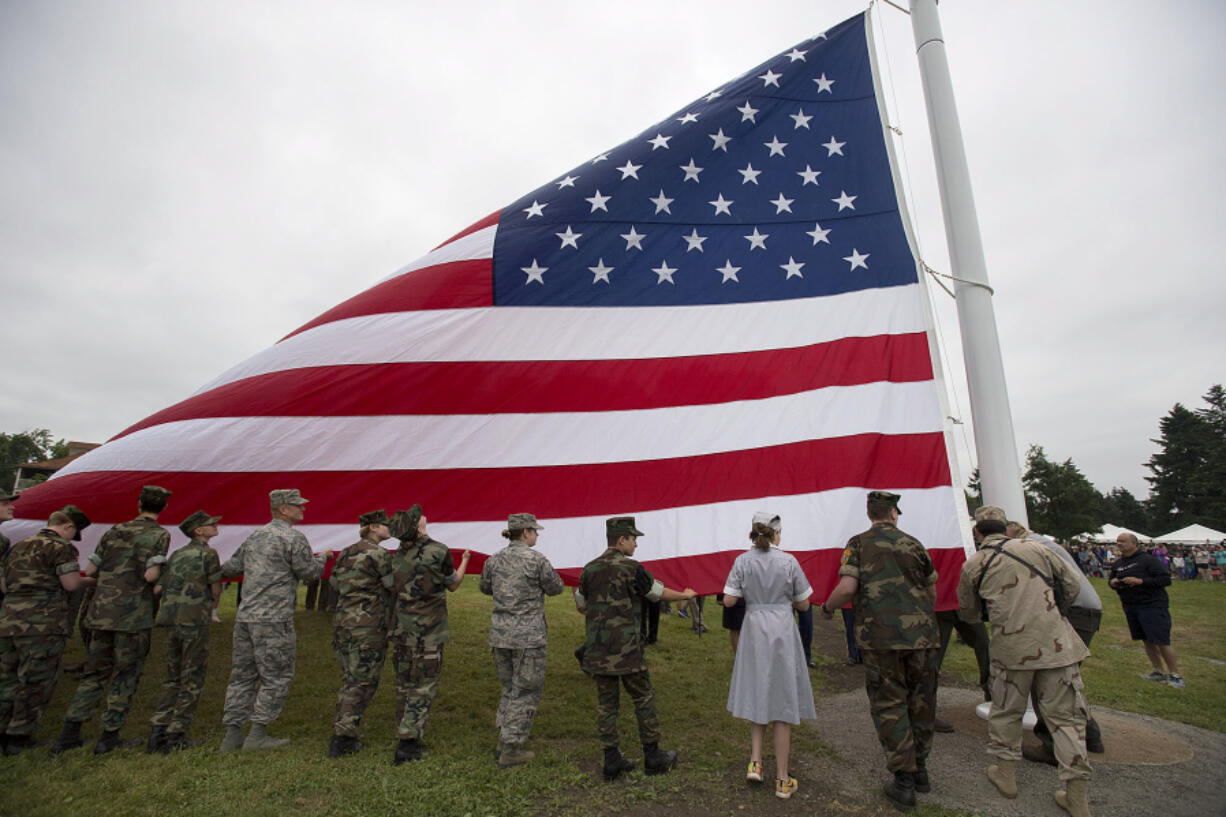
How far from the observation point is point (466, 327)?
5.82m

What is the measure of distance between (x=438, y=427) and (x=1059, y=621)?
17.3ft

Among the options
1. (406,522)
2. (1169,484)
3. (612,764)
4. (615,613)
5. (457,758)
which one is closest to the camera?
(612,764)

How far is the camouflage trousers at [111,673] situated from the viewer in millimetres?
5531

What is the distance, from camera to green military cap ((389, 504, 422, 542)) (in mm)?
5344

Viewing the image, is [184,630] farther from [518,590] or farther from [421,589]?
[518,590]

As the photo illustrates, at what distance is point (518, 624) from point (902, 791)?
324 cm

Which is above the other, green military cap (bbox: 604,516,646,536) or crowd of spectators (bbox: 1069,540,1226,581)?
green military cap (bbox: 604,516,646,536)

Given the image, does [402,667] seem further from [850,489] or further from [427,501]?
[850,489]

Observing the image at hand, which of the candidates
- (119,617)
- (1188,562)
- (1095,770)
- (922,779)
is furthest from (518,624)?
(1188,562)

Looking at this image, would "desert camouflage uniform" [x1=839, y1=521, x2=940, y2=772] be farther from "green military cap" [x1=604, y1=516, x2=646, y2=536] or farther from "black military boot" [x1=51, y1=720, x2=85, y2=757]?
"black military boot" [x1=51, y1=720, x2=85, y2=757]

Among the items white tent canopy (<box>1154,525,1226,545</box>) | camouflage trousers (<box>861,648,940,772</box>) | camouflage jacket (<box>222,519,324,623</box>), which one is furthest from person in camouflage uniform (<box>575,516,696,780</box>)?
white tent canopy (<box>1154,525,1226,545</box>)

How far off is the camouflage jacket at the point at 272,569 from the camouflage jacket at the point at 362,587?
29 cm

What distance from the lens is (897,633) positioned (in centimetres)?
455

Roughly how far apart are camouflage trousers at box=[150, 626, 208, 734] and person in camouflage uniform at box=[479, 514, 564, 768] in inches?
110
